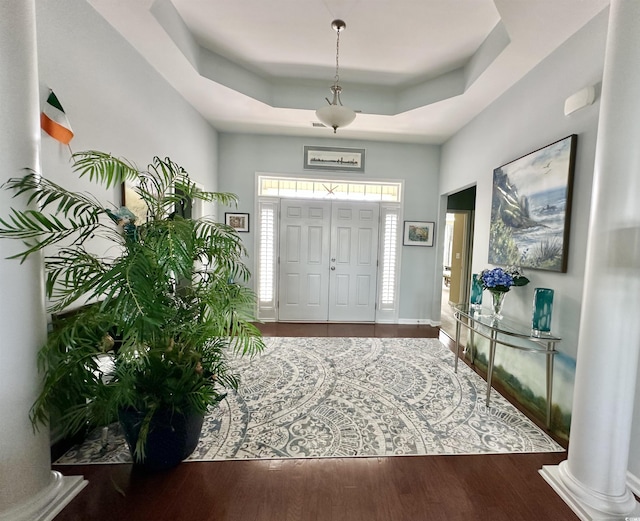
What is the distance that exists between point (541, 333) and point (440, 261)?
2520 mm

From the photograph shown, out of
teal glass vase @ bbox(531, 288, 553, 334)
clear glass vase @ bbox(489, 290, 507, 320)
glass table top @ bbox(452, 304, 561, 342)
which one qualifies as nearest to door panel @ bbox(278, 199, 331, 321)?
glass table top @ bbox(452, 304, 561, 342)

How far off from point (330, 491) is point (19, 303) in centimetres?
184

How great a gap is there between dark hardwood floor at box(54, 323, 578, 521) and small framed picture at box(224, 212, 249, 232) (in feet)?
10.9

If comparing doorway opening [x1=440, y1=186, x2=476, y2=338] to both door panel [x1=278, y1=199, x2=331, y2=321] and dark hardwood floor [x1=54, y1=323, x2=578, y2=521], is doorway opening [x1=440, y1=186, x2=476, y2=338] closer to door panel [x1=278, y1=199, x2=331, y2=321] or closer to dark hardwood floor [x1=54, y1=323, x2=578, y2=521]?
door panel [x1=278, y1=199, x2=331, y2=321]

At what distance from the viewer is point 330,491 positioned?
154cm

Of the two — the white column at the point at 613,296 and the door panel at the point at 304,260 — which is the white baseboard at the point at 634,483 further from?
the door panel at the point at 304,260

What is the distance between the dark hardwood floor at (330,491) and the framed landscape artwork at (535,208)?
152 centimetres

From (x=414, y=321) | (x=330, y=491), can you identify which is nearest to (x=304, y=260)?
(x=414, y=321)

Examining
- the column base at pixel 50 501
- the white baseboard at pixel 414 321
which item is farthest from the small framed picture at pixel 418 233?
the column base at pixel 50 501

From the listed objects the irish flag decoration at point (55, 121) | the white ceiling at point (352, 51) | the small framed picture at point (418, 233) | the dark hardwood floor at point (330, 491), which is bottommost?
the dark hardwood floor at point (330, 491)

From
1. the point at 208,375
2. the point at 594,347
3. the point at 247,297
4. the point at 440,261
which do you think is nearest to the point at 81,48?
the point at 247,297

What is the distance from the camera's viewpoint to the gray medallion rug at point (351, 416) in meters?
1.84

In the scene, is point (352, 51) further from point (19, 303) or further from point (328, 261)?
point (19, 303)

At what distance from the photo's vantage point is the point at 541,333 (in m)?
2.18
